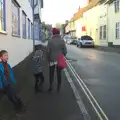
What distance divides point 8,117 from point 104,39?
143 feet

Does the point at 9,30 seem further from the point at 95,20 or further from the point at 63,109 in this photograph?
the point at 95,20

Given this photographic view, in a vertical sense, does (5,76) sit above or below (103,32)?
below

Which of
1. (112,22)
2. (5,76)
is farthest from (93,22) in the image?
(5,76)

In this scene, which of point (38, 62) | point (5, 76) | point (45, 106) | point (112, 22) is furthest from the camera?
point (112, 22)

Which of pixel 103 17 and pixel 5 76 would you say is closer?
pixel 5 76

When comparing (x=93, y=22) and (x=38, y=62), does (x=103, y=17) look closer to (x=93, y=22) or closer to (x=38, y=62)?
(x=93, y=22)

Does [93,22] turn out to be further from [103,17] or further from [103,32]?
[103,32]

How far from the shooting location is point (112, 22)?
148 ft

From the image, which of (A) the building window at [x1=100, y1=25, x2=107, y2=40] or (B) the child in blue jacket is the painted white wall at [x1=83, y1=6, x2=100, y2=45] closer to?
(A) the building window at [x1=100, y1=25, x2=107, y2=40]

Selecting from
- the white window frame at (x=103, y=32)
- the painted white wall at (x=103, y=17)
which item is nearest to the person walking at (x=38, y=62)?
the painted white wall at (x=103, y=17)

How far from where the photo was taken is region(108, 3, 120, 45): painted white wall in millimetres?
42938

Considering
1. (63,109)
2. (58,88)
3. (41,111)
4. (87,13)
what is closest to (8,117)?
(41,111)

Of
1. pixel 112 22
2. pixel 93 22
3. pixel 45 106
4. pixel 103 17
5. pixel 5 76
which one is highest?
pixel 103 17

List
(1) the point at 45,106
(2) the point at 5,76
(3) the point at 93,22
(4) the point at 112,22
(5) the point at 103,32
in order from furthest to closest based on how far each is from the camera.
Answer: (3) the point at 93,22 < (5) the point at 103,32 < (4) the point at 112,22 < (1) the point at 45,106 < (2) the point at 5,76
